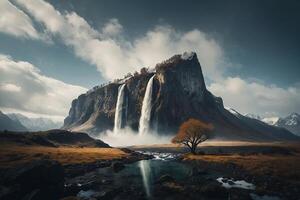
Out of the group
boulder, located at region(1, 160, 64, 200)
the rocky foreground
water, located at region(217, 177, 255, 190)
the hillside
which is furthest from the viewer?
the hillside

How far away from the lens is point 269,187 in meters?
42.2

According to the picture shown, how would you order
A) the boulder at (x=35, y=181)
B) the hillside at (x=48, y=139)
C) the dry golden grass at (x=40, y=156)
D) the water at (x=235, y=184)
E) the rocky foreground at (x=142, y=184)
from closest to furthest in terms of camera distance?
the boulder at (x=35, y=181) < the rocky foreground at (x=142, y=184) < the water at (x=235, y=184) < the dry golden grass at (x=40, y=156) < the hillside at (x=48, y=139)

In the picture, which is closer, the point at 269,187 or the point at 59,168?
the point at 269,187

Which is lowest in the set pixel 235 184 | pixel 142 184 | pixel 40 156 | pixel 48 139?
pixel 142 184

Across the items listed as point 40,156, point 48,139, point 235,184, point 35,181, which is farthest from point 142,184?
point 48,139

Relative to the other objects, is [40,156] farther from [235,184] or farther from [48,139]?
[48,139]

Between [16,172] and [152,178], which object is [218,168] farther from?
[16,172]

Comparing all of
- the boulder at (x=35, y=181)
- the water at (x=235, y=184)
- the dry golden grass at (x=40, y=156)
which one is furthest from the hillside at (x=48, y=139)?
the water at (x=235, y=184)

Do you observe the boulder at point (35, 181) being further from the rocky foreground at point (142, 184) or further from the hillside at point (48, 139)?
the hillside at point (48, 139)

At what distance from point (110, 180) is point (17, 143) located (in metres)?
83.1

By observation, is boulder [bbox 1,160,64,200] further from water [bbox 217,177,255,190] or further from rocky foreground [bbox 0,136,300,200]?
water [bbox 217,177,255,190]

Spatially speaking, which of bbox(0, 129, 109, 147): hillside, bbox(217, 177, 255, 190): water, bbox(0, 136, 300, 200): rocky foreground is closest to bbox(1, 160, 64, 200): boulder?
bbox(0, 136, 300, 200): rocky foreground

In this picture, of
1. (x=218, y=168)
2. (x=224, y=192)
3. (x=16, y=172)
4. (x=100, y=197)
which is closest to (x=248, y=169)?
(x=218, y=168)

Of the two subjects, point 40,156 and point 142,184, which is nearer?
point 142,184
